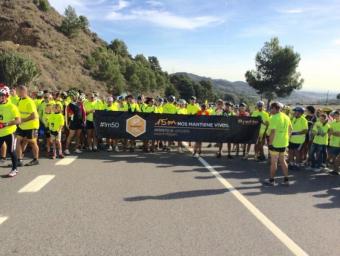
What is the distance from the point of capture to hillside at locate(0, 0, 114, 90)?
81625 mm

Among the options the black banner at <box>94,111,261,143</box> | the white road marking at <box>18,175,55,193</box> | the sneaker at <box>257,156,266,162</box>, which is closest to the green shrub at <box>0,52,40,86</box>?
the black banner at <box>94,111,261,143</box>

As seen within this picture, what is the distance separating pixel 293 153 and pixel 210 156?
280cm

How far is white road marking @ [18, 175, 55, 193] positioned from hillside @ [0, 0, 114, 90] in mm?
66623

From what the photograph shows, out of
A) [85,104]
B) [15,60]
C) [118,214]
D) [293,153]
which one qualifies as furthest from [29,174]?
[15,60]

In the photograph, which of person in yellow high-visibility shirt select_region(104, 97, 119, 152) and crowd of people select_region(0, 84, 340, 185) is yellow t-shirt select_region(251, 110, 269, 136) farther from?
person in yellow high-visibility shirt select_region(104, 97, 119, 152)

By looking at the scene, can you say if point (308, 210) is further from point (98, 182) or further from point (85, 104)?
point (85, 104)

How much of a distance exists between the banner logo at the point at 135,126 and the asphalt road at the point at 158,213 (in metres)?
3.38

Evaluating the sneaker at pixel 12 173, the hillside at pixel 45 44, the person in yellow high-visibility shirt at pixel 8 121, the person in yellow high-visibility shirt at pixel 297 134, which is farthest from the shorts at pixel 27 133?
the hillside at pixel 45 44

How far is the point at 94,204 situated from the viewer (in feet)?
23.8

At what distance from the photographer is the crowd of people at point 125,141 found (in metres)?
9.74

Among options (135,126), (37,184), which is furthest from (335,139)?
(37,184)

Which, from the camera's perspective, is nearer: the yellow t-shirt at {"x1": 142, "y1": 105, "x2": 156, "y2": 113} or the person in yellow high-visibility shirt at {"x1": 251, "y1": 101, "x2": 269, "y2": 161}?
the person in yellow high-visibility shirt at {"x1": 251, "y1": 101, "x2": 269, "y2": 161}

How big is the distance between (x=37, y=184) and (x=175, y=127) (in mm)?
6817

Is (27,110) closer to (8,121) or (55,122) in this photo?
(8,121)
